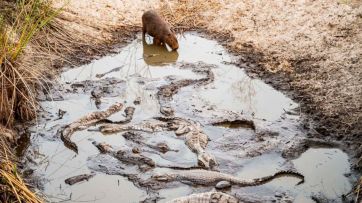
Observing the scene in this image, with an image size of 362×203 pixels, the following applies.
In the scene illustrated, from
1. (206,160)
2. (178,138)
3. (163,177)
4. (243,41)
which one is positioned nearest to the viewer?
(163,177)

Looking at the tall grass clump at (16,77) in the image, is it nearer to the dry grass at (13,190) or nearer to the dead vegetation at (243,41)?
the dead vegetation at (243,41)

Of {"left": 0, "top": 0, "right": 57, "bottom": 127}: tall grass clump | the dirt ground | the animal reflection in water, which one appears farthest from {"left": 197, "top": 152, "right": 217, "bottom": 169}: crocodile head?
the animal reflection in water

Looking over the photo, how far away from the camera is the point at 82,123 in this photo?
553cm

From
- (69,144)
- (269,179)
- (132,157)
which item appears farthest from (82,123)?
(269,179)

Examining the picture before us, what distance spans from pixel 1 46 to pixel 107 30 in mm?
3032

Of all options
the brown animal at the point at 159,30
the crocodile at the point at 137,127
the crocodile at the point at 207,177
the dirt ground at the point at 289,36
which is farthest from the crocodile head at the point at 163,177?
the brown animal at the point at 159,30

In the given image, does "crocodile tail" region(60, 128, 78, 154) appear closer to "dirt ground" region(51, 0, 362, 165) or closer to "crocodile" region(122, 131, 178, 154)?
"crocodile" region(122, 131, 178, 154)

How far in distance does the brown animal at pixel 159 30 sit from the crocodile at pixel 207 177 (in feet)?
9.98

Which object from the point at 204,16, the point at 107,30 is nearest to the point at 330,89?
the point at 204,16

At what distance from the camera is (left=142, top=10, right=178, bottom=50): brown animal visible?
288 inches

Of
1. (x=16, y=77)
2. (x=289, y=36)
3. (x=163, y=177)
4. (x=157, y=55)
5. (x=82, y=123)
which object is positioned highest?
(x=289, y=36)

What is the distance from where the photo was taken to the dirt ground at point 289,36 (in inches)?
228

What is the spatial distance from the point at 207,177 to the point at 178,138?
896 millimetres

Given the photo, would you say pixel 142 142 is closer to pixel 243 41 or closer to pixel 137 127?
pixel 137 127
